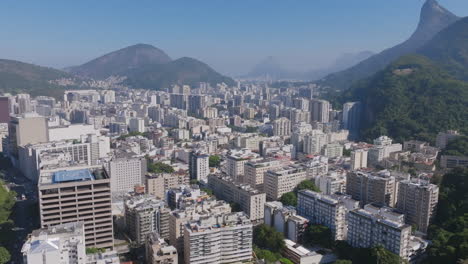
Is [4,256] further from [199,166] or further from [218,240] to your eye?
[199,166]

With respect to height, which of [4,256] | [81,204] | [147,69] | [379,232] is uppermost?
[147,69]

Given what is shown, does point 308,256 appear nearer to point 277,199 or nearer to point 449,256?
point 449,256

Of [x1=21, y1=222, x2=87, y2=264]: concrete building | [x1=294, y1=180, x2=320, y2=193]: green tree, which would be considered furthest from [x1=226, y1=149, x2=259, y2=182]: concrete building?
[x1=21, y1=222, x2=87, y2=264]: concrete building

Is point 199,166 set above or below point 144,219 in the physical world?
above

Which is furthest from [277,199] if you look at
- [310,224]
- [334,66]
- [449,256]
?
[334,66]

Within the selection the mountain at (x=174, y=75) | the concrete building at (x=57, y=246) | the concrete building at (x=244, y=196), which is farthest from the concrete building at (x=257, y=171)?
the mountain at (x=174, y=75)

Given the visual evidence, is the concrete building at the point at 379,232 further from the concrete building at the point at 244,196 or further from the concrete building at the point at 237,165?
the concrete building at the point at 237,165

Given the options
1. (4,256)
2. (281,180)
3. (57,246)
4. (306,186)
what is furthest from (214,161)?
(57,246)
